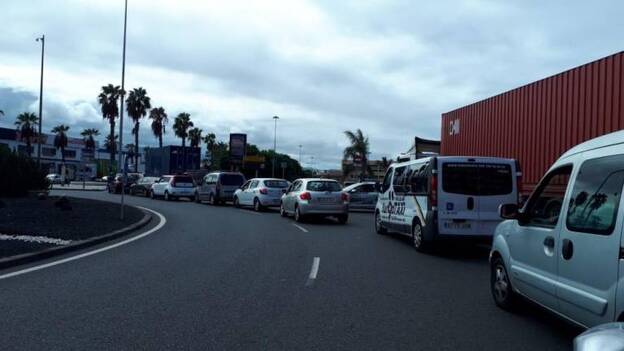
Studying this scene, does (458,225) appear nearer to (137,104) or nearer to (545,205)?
(545,205)

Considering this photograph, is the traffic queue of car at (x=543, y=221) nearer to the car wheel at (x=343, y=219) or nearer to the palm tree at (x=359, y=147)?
the car wheel at (x=343, y=219)

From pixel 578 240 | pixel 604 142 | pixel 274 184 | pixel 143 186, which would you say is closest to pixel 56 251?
pixel 578 240

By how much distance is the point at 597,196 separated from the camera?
4758mm

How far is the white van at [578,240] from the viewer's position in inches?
174

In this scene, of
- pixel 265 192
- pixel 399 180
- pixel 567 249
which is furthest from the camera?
pixel 265 192

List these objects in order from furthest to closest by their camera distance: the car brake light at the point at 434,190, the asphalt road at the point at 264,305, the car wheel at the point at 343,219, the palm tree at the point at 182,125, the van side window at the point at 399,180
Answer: the palm tree at the point at 182,125 < the car wheel at the point at 343,219 < the van side window at the point at 399,180 < the car brake light at the point at 434,190 < the asphalt road at the point at 264,305

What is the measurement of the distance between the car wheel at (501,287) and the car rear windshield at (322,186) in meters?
12.2

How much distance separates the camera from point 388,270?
9.38 m

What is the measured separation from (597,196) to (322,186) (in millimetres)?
14694

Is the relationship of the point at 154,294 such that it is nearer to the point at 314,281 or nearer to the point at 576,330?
the point at 314,281

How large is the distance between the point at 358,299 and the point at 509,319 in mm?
1780

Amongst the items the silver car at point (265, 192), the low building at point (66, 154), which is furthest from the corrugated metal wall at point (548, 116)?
the low building at point (66, 154)

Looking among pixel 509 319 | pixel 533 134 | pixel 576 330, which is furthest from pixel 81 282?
pixel 533 134

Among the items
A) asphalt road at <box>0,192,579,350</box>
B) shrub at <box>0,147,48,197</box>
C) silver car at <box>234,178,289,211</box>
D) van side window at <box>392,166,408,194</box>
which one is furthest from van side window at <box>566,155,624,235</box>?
shrub at <box>0,147,48,197</box>
